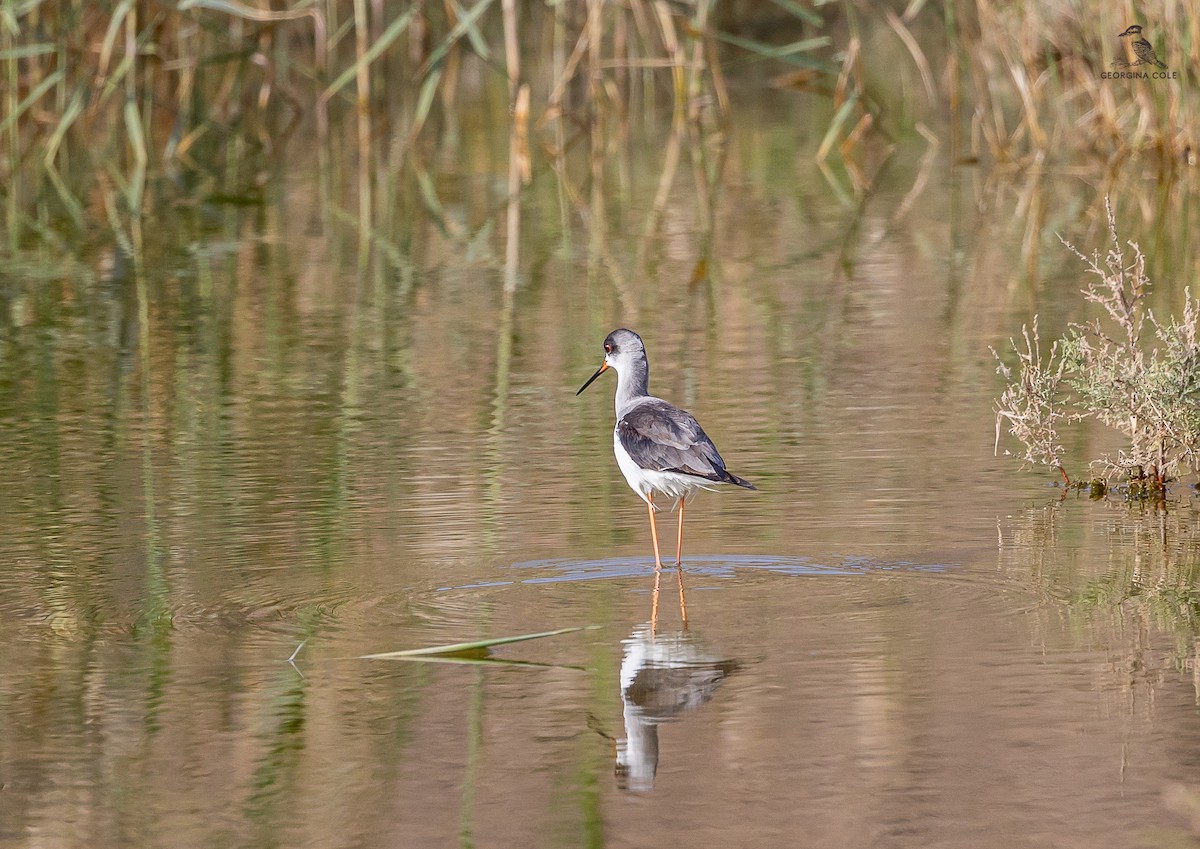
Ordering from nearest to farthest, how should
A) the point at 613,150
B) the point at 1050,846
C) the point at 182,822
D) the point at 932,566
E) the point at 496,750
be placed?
1. the point at 1050,846
2. the point at 182,822
3. the point at 496,750
4. the point at 932,566
5. the point at 613,150

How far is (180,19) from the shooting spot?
70.5ft

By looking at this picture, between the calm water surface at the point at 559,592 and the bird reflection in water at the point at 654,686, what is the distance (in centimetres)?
2

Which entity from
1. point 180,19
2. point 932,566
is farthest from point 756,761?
point 180,19

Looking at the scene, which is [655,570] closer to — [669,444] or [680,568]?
[680,568]

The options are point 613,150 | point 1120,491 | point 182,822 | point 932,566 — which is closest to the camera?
point 182,822

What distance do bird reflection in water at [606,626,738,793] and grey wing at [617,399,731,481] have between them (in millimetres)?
852

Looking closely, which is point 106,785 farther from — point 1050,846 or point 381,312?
point 381,312

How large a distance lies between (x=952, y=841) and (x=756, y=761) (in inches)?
24.7

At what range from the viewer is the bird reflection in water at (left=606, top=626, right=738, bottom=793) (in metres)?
4.96

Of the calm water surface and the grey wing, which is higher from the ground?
the grey wing

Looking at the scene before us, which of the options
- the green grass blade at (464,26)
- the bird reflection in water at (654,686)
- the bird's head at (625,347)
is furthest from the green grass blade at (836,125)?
the bird reflection in water at (654,686)

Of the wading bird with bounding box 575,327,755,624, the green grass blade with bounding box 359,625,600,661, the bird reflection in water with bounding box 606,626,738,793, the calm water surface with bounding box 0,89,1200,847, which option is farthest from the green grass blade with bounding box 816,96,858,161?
A: the green grass blade with bounding box 359,625,600,661

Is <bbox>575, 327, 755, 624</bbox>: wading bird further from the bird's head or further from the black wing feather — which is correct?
the bird's head

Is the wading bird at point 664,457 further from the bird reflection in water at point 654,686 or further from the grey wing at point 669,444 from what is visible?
the bird reflection in water at point 654,686
